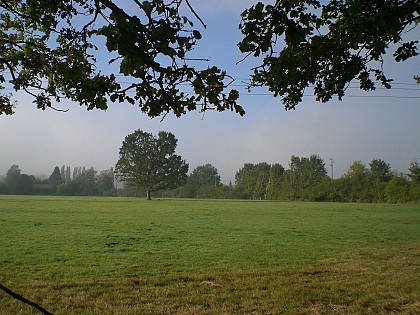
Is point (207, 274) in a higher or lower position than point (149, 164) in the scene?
lower

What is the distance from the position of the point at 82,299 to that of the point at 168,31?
5.72 m

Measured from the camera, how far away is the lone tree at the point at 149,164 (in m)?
76.4

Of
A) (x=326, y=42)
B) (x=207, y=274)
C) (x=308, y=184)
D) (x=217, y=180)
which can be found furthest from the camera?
(x=217, y=180)

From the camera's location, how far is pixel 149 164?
7669 cm

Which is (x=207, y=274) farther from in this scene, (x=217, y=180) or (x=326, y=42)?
(x=217, y=180)

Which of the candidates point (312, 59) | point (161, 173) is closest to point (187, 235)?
point (312, 59)

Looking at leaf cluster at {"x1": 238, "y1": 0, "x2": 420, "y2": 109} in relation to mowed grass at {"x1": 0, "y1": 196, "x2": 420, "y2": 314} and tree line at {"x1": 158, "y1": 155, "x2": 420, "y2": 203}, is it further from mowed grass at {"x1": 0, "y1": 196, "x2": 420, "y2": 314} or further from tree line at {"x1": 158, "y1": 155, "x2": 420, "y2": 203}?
tree line at {"x1": 158, "y1": 155, "x2": 420, "y2": 203}

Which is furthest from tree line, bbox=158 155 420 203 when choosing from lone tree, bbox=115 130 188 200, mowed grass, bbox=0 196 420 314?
mowed grass, bbox=0 196 420 314

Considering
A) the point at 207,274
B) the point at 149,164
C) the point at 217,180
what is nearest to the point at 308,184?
the point at 217,180

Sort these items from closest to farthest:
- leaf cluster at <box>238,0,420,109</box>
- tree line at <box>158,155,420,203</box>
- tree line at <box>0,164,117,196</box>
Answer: leaf cluster at <box>238,0,420,109</box>, tree line at <box>158,155,420,203</box>, tree line at <box>0,164,117,196</box>

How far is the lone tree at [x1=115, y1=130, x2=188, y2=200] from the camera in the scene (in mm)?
76438

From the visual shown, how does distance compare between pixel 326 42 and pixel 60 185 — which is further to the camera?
pixel 60 185

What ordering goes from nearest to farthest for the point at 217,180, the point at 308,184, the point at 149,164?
the point at 149,164 → the point at 308,184 → the point at 217,180

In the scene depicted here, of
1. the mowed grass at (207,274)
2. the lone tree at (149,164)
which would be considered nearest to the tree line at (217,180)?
the lone tree at (149,164)
